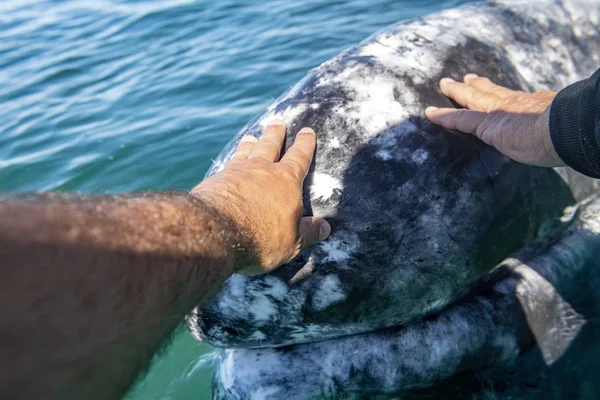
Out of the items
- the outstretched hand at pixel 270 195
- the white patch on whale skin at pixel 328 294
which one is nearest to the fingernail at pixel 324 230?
the outstretched hand at pixel 270 195

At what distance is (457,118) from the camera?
10.5ft

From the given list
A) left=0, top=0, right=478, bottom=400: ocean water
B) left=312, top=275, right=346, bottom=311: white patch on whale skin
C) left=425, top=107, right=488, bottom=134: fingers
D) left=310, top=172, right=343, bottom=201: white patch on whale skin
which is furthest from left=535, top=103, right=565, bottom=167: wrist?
left=0, top=0, right=478, bottom=400: ocean water

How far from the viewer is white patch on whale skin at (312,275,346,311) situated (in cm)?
314

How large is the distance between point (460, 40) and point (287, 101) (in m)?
1.15

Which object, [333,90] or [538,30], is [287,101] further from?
[538,30]

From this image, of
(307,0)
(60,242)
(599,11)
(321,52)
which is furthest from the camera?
(307,0)

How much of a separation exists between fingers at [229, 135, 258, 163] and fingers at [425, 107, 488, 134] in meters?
0.97

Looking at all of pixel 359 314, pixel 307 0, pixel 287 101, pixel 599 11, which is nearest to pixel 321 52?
pixel 307 0

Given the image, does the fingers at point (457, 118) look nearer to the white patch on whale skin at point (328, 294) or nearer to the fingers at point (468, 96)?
the fingers at point (468, 96)

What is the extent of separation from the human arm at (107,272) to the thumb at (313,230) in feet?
0.90

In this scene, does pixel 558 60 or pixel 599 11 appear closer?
pixel 558 60

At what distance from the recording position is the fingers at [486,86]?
3.27m

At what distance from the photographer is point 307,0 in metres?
11.4

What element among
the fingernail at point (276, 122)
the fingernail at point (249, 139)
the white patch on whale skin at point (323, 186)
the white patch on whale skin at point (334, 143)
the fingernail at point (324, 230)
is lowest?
the fingernail at point (324, 230)
